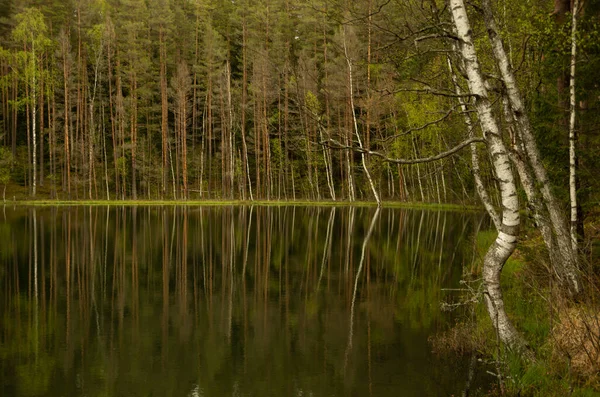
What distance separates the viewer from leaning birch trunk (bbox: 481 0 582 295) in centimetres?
816

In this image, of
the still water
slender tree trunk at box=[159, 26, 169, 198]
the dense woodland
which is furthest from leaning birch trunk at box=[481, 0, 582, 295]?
slender tree trunk at box=[159, 26, 169, 198]

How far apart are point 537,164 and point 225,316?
263 inches

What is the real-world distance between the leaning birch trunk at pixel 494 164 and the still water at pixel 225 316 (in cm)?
165

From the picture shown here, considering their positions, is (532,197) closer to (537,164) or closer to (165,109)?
(537,164)

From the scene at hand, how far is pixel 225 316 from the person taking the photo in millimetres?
11680

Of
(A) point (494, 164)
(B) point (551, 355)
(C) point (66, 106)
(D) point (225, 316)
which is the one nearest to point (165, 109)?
(C) point (66, 106)

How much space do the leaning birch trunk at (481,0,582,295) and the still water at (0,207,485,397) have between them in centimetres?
212

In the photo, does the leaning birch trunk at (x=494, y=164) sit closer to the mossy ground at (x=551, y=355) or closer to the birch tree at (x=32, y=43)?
the mossy ground at (x=551, y=355)

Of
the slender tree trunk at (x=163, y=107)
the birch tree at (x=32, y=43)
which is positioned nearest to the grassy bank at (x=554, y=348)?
the slender tree trunk at (x=163, y=107)

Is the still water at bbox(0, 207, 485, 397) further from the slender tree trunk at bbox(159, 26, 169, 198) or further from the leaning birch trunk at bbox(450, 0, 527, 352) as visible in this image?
the slender tree trunk at bbox(159, 26, 169, 198)

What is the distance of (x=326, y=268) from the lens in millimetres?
17750

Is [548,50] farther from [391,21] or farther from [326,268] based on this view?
[326,268]

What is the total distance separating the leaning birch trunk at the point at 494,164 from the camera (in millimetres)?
7031

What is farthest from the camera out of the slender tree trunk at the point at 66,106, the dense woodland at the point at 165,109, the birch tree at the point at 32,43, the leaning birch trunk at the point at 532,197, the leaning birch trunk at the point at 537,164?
the dense woodland at the point at 165,109
